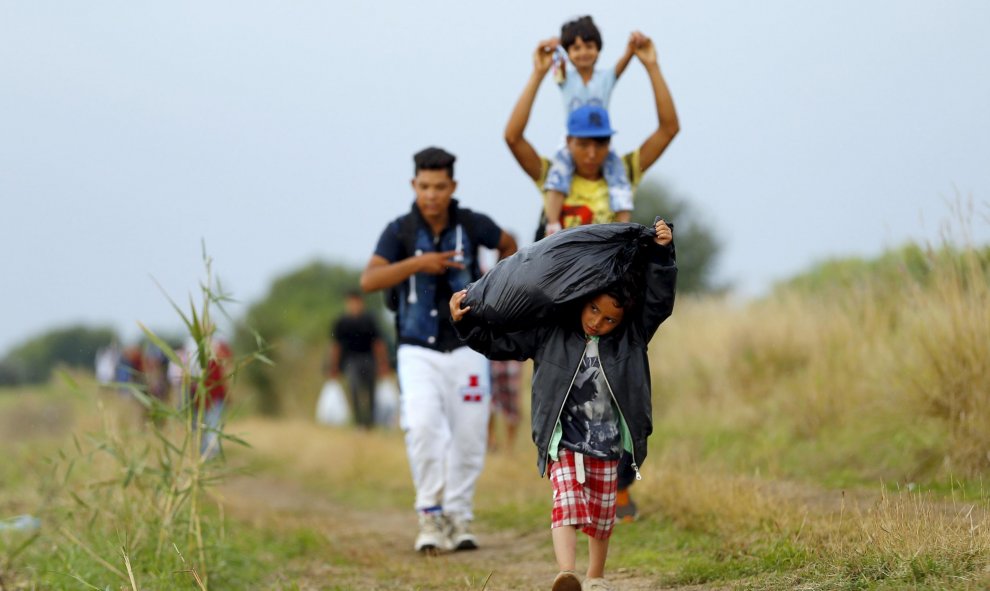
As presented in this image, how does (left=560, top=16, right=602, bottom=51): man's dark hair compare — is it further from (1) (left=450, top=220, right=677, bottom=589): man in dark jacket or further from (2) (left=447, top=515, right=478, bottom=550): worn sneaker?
(2) (left=447, top=515, right=478, bottom=550): worn sneaker

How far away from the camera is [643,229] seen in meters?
5.04

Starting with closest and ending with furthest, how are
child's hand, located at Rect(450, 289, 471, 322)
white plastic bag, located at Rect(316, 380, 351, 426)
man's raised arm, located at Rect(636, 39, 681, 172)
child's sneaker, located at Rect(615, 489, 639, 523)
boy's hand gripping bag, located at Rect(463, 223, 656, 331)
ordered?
boy's hand gripping bag, located at Rect(463, 223, 656, 331) < child's hand, located at Rect(450, 289, 471, 322) < man's raised arm, located at Rect(636, 39, 681, 172) < child's sneaker, located at Rect(615, 489, 639, 523) < white plastic bag, located at Rect(316, 380, 351, 426)

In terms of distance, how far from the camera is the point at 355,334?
17.2 meters

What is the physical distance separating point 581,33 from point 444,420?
242cm

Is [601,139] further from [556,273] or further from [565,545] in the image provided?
[565,545]

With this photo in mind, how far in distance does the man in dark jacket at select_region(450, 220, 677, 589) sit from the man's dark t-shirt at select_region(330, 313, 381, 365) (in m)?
12.2

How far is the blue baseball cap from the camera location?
7.00 m

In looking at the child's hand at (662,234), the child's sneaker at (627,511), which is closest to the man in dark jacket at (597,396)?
the child's hand at (662,234)

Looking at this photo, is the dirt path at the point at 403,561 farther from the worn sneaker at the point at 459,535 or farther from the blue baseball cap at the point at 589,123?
the blue baseball cap at the point at 589,123

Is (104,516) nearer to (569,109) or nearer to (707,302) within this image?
(569,109)

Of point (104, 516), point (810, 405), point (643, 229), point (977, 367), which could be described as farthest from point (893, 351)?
point (104, 516)

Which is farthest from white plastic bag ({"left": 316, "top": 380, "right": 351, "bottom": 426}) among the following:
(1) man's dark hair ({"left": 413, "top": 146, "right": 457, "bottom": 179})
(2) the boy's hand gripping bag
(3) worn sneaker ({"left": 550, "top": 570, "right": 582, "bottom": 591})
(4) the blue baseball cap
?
(3) worn sneaker ({"left": 550, "top": 570, "right": 582, "bottom": 591})

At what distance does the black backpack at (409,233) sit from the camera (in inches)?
298

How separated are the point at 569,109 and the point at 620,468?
9.03 feet
